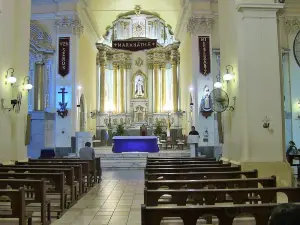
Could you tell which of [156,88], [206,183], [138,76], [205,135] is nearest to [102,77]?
[138,76]

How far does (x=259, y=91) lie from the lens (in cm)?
791

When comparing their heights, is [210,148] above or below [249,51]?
below

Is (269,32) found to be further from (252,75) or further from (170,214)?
(170,214)

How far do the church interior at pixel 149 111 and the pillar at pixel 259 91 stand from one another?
0.02 meters

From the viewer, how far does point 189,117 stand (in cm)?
1912

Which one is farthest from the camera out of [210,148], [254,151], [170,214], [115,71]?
[115,71]

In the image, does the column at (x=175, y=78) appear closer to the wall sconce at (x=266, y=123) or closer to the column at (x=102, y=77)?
the column at (x=102, y=77)

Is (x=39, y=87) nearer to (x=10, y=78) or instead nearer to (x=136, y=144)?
(x=136, y=144)

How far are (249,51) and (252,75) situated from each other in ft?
1.76

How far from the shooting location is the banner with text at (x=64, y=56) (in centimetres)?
1689

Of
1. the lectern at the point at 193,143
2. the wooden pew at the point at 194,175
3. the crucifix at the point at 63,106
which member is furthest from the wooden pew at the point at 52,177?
the crucifix at the point at 63,106

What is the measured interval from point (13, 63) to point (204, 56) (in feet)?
32.3

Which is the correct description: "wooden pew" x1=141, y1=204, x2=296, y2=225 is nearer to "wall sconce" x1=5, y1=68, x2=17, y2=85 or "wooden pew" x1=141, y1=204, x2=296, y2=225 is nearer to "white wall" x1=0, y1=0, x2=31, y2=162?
"white wall" x1=0, y1=0, x2=31, y2=162

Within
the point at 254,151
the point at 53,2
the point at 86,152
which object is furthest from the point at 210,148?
the point at 53,2
